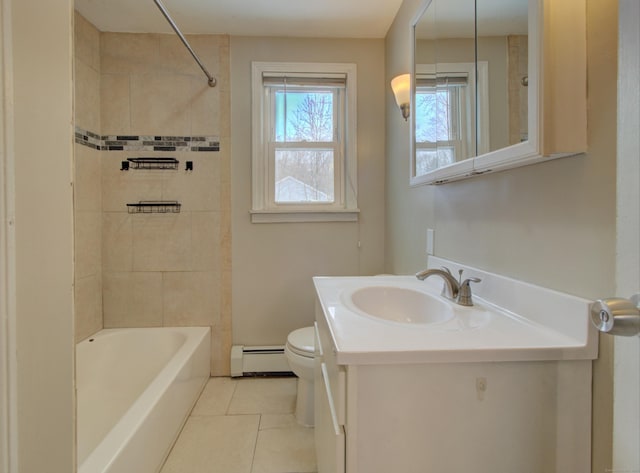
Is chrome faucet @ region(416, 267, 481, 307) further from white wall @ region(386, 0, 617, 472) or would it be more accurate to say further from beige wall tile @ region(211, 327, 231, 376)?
beige wall tile @ region(211, 327, 231, 376)

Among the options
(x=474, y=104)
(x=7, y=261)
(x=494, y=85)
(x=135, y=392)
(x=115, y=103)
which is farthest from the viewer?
(x=115, y=103)

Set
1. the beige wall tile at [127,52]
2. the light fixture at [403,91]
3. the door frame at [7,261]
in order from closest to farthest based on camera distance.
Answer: the door frame at [7,261] < the light fixture at [403,91] < the beige wall tile at [127,52]

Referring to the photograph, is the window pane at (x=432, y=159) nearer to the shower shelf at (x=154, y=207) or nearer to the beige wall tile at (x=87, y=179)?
the shower shelf at (x=154, y=207)

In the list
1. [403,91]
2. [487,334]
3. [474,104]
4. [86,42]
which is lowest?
[487,334]

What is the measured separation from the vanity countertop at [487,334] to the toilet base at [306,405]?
0.96 metres

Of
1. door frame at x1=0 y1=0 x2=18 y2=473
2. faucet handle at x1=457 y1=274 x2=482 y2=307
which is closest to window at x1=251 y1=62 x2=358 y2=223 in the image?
faucet handle at x1=457 y1=274 x2=482 y2=307

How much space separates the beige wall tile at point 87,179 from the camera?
198cm

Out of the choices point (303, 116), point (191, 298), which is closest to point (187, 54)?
point (303, 116)

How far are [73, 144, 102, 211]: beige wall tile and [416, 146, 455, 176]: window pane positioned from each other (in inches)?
76.2

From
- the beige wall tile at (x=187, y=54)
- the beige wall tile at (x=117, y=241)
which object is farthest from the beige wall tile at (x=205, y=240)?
the beige wall tile at (x=187, y=54)

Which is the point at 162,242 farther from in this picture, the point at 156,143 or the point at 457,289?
the point at 457,289

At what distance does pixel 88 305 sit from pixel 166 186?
917 millimetres

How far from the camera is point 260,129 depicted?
7.39 ft

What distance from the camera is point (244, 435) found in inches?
66.6
